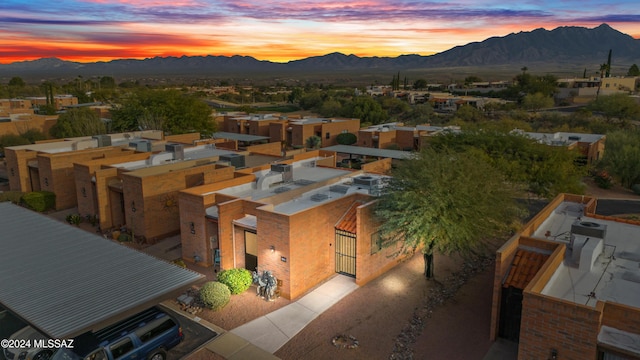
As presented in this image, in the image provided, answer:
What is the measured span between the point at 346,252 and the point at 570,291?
894 centimetres

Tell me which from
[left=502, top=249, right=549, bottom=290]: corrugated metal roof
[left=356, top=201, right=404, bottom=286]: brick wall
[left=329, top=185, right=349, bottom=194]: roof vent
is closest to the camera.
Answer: [left=502, top=249, right=549, bottom=290]: corrugated metal roof

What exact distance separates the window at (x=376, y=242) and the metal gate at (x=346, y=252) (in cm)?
79

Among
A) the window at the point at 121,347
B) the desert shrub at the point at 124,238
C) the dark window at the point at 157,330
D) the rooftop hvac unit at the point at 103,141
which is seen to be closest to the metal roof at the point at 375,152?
the rooftop hvac unit at the point at 103,141

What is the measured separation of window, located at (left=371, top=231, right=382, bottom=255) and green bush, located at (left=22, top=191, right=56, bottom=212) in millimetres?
22848

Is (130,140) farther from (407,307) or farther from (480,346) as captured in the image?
(480,346)

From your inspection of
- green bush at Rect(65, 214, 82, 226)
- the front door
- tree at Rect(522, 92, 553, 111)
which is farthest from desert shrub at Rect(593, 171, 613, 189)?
tree at Rect(522, 92, 553, 111)

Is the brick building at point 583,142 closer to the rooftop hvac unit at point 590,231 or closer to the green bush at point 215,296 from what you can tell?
the rooftop hvac unit at point 590,231

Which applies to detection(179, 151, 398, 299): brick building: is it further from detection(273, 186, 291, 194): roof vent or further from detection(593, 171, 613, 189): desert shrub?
detection(593, 171, 613, 189): desert shrub

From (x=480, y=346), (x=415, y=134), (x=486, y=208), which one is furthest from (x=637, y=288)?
(x=415, y=134)

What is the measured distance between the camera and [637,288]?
41.9ft

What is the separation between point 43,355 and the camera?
13.0m

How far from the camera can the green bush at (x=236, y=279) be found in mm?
17703

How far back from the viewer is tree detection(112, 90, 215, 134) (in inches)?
1834

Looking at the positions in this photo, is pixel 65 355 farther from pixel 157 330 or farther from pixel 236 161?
pixel 236 161
